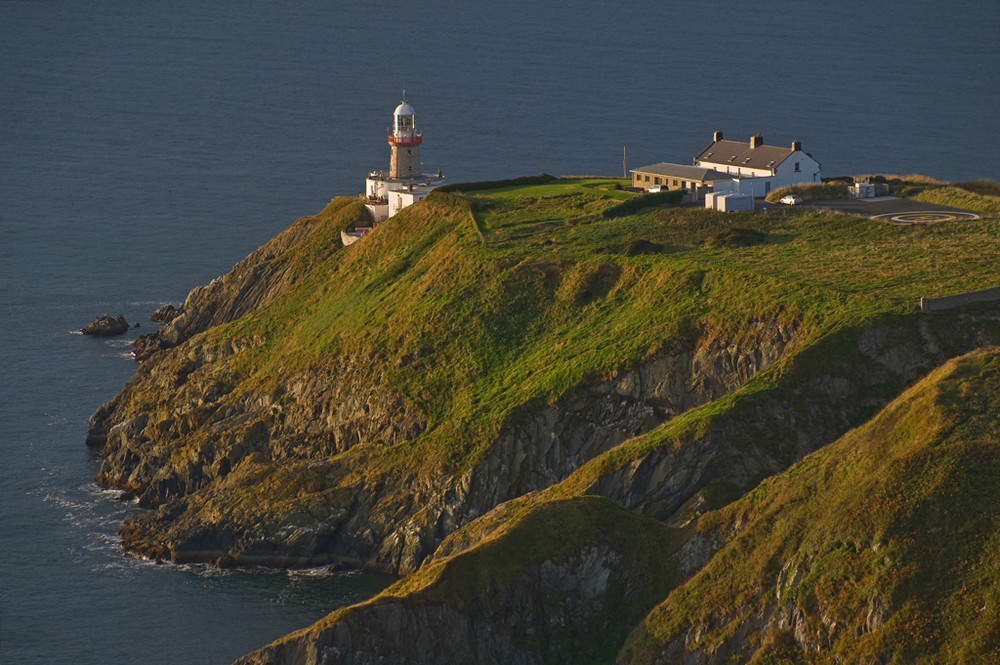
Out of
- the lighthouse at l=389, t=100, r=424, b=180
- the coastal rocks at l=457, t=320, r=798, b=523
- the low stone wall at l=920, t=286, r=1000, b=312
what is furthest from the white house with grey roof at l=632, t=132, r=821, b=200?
the low stone wall at l=920, t=286, r=1000, b=312

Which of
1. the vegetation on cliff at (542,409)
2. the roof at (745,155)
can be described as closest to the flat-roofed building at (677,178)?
the roof at (745,155)

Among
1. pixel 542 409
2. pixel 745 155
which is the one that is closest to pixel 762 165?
pixel 745 155

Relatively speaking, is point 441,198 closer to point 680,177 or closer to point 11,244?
point 680,177

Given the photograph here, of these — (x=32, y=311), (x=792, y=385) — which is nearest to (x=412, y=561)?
(x=792, y=385)

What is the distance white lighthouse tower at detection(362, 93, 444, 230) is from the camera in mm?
144750

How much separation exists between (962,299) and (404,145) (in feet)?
223

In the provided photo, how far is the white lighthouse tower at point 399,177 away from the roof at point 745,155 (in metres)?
24.7

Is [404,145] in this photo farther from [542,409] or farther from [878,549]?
[878,549]

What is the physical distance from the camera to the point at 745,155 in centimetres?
14338

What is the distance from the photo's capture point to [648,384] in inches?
3831

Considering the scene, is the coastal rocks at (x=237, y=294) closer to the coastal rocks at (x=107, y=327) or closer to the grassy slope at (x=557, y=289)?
the grassy slope at (x=557, y=289)

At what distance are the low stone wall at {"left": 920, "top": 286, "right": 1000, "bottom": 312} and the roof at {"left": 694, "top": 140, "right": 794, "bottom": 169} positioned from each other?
151 ft

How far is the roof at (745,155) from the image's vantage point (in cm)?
13950

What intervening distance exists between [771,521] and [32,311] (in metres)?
103
